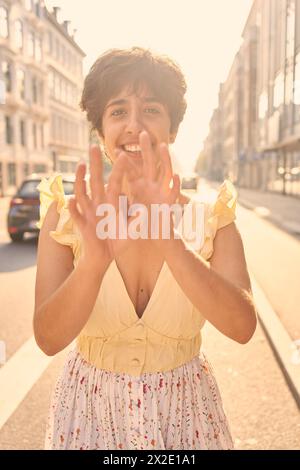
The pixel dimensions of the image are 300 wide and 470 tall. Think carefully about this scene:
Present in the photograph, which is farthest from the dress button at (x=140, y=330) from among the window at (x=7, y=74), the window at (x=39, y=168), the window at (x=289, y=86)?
the window at (x=39, y=168)

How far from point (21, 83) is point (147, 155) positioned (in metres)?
40.4

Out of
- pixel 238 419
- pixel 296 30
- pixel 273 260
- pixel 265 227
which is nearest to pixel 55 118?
pixel 296 30

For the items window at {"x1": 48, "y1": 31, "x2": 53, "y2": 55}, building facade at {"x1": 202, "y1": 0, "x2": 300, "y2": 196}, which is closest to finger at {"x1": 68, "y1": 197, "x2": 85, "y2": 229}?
building facade at {"x1": 202, "y1": 0, "x2": 300, "y2": 196}

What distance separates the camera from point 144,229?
1215mm

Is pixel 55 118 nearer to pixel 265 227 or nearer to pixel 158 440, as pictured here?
pixel 265 227

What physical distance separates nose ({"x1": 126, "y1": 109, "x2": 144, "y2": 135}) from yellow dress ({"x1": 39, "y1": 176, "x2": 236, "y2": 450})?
0.29 m

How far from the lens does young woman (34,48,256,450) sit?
4.88 ft

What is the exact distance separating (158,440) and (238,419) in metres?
2.30

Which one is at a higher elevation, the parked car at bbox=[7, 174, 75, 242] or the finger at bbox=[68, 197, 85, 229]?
the finger at bbox=[68, 197, 85, 229]

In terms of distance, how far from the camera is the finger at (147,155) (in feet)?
3.74

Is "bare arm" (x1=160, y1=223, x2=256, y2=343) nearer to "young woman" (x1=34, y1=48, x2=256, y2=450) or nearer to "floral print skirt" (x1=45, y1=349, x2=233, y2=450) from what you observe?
"young woman" (x1=34, y1=48, x2=256, y2=450)

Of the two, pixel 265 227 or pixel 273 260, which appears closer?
pixel 273 260

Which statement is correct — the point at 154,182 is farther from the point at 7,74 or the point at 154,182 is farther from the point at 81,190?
the point at 7,74
